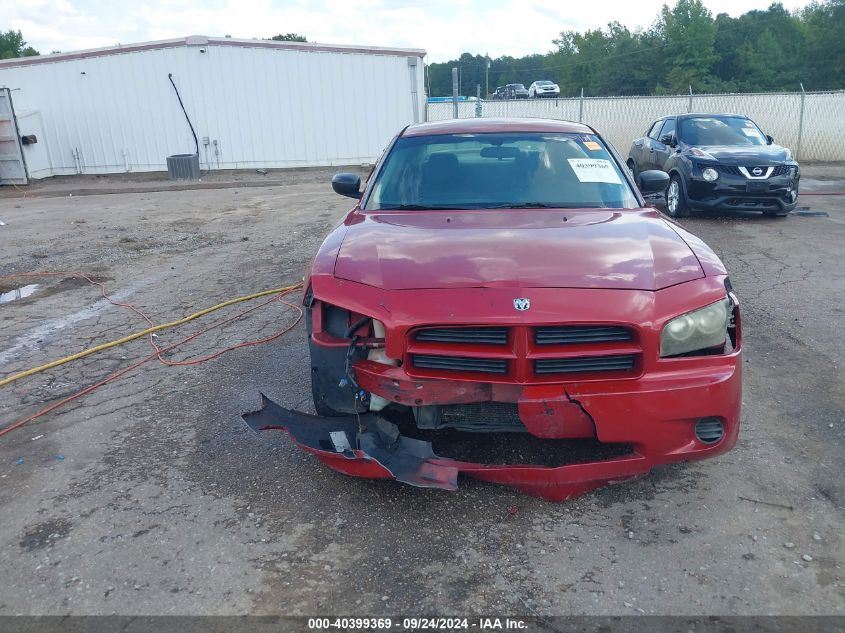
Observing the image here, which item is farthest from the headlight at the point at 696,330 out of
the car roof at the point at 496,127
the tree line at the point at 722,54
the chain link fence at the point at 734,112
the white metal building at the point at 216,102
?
the tree line at the point at 722,54

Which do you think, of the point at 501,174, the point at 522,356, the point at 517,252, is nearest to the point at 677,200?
the point at 501,174

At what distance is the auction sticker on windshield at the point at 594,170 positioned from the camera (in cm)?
439

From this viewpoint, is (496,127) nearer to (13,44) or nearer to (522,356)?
(522,356)

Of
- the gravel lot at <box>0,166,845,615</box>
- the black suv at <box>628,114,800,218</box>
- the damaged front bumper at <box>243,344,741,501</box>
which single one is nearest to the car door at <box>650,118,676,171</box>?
the black suv at <box>628,114,800,218</box>

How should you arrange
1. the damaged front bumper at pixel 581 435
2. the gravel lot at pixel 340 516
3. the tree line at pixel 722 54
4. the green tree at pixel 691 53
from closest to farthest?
the gravel lot at pixel 340 516 < the damaged front bumper at pixel 581 435 < the tree line at pixel 722 54 < the green tree at pixel 691 53

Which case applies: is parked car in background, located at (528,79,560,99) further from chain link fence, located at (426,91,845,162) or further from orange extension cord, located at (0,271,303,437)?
orange extension cord, located at (0,271,303,437)

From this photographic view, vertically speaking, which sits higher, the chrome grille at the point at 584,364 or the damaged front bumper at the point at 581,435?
the chrome grille at the point at 584,364

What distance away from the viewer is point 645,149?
1290 cm

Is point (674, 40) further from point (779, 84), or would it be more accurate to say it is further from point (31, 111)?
point (31, 111)

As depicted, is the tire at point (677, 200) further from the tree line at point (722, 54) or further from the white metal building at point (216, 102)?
the tree line at point (722, 54)

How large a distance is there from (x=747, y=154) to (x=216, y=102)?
14.1 m

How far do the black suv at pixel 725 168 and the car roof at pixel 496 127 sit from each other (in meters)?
6.25

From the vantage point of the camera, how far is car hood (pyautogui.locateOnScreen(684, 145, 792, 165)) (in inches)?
409

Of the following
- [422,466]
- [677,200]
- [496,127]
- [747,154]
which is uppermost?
[496,127]
